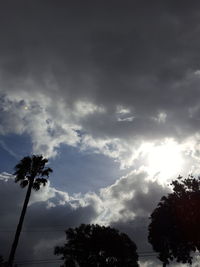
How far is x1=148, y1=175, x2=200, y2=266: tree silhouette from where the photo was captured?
3725cm

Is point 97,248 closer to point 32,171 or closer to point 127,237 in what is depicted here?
point 127,237

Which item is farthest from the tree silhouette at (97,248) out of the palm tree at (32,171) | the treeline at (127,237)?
the palm tree at (32,171)

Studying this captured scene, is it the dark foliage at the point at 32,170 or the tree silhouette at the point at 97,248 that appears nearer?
the dark foliage at the point at 32,170

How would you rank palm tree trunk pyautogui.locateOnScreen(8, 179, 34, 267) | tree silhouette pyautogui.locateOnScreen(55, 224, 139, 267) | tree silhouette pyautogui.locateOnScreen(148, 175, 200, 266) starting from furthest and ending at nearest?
tree silhouette pyautogui.locateOnScreen(55, 224, 139, 267)
tree silhouette pyautogui.locateOnScreen(148, 175, 200, 266)
palm tree trunk pyautogui.locateOnScreen(8, 179, 34, 267)

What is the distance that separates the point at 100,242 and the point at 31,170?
28071 mm

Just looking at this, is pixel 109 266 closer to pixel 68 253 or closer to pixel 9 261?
pixel 68 253

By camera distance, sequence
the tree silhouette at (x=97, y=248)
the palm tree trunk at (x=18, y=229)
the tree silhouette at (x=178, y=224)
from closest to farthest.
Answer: the palm tree trunk at (x=18, y=229), the tree silhouette at (x=178, y=224), the tree silhouette at (x=97, y=248)

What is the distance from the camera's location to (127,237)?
52.7m

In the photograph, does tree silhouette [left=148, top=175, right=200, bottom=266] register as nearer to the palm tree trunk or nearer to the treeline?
the treeline

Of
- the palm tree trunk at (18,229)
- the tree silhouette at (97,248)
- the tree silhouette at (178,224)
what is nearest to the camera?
the palm tree trunk at (18,229)

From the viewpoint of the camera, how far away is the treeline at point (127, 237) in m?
29.5

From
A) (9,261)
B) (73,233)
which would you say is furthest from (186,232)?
(9,261)

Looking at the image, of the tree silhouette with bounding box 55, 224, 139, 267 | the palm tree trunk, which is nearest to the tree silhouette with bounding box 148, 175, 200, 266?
the tree silhouette with bounding box 55, 224, 139, 267

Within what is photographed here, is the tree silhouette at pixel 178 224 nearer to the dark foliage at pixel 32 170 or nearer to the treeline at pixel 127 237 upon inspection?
the treeline at pixel 127 237
